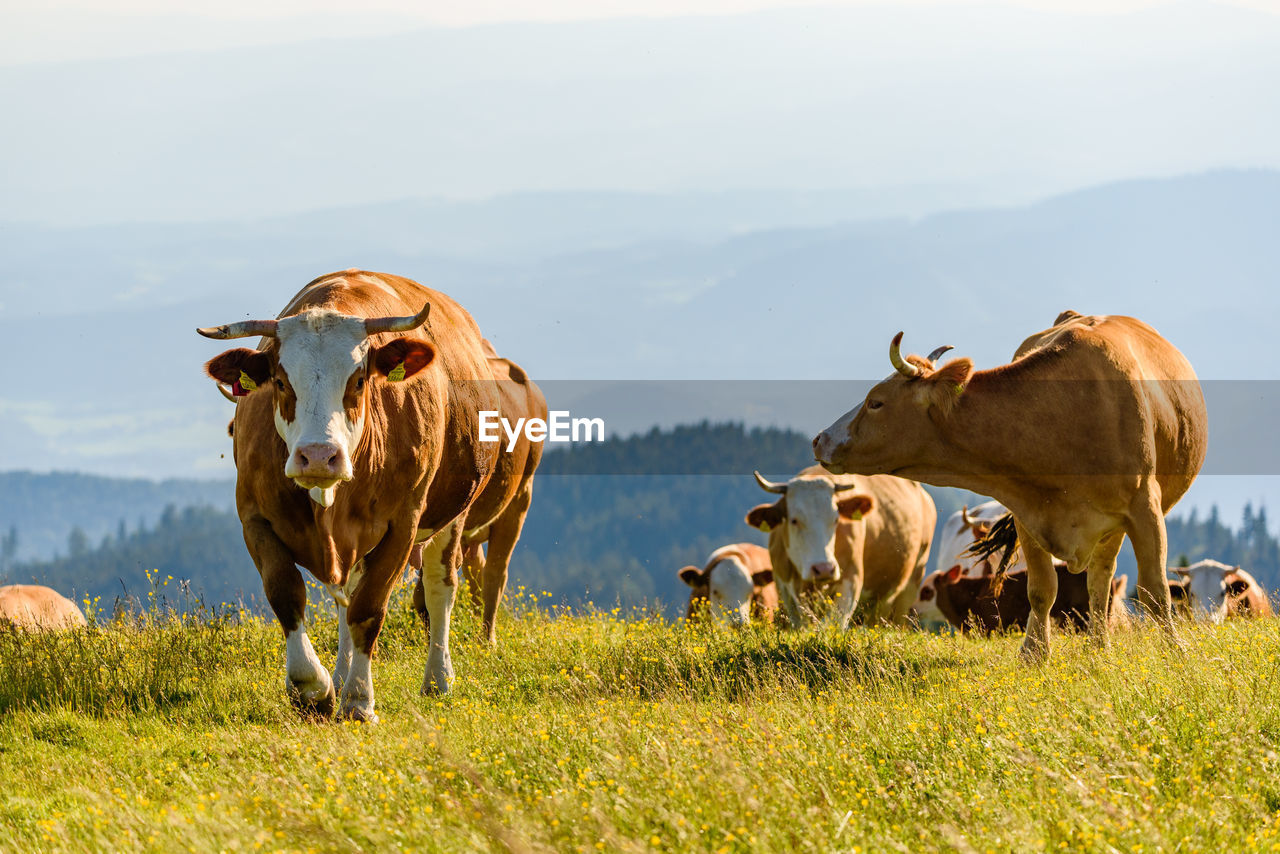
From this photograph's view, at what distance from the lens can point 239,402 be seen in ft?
30.7

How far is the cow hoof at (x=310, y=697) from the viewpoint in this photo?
28.2ft

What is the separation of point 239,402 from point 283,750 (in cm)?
277

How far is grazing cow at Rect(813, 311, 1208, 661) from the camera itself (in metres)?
11.0

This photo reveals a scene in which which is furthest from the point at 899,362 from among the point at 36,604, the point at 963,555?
the point at 36,604

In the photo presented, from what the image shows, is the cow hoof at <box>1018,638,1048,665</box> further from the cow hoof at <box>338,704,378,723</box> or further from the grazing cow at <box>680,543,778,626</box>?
the grazing cow at <box>680,543,778,626</box>

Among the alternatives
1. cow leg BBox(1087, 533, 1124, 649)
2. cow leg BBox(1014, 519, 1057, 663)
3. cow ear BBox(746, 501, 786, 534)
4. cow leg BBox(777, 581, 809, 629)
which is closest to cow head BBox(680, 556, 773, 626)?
cow leg BBox(777, 581, 809, 629)

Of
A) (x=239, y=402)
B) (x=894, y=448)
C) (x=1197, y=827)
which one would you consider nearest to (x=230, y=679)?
(x=239, y=402)

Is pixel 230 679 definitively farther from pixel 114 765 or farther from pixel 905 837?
pixel 905 837

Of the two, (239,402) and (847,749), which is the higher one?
(239,402)

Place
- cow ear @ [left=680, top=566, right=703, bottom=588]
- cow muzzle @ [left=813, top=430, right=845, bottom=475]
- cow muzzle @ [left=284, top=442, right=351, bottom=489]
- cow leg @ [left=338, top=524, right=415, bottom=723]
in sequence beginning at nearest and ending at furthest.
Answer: cow muzzle @ [left=284, top=442, right=351, bottom=489], cow leg @ [left=338, top=524, right=415, bottom=723], cow muzzle @ [left=813, top=430, right=845, bottom=475], cow ear @ [left=680, top=566, right=703, bottom=588]

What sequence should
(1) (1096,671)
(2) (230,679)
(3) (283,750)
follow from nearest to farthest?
(3) (283,750) → (1) (1096,671) → (2) (230,679)

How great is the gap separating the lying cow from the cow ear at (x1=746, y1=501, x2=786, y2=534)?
249 cm

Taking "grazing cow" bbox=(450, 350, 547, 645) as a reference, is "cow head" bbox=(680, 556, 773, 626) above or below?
below

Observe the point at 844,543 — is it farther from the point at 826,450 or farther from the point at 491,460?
the point at 491,460
